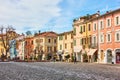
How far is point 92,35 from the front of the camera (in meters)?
82.6

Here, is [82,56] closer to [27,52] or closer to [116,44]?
[116,44]

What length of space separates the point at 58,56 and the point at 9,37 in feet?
58.8

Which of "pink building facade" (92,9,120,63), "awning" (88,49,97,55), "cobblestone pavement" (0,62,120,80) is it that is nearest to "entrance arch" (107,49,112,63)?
"pink building facade" (92,9,120,63)

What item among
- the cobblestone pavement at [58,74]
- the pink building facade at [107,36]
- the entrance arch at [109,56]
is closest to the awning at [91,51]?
the pink building facade at [107,36]

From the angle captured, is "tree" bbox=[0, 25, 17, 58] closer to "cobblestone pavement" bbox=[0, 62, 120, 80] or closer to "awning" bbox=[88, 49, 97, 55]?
"awning" bbox=[88, 49, 97, 55]

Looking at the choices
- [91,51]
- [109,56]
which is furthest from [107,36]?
[91,51]

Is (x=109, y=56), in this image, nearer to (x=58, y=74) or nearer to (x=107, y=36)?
(x=107, y=36)

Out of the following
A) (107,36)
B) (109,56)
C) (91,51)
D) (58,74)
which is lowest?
(58,74)

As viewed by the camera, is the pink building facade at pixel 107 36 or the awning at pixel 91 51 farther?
the awning at pixel 91 51

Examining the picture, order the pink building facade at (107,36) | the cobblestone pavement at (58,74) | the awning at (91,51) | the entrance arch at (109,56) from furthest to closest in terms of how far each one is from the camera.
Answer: the awning at (91,51)
the entrance arch at (109,56)
the pink building facade at (107,36)
the cobblestone pavement at (58,74)

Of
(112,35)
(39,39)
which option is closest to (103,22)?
(112,35)

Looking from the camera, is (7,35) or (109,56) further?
(7,35)

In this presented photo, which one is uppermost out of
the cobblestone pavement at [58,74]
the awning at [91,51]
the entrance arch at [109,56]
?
the awning at [91,51]

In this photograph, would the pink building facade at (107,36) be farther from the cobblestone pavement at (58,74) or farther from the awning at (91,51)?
the cobblestone pavement at (58,74)
